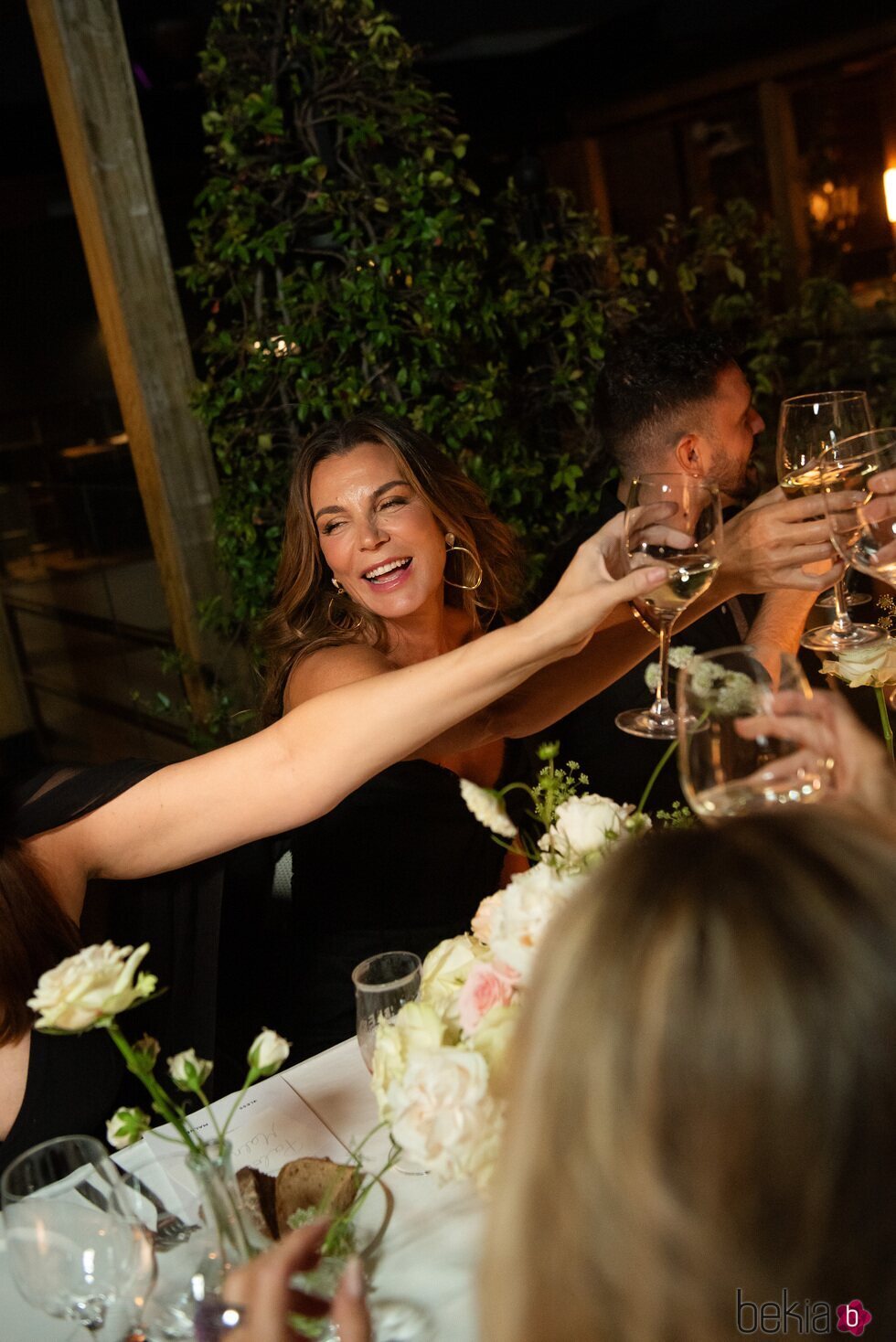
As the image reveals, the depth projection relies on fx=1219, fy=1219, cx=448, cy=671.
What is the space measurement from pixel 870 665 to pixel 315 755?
2.43ft

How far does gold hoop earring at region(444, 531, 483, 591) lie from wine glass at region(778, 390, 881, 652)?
870mm

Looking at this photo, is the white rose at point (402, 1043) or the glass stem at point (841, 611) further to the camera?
the glass stem at point (841, 611)

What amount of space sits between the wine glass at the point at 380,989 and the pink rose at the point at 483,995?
0.95 ft

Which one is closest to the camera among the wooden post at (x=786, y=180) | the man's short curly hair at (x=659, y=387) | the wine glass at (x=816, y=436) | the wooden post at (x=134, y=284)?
the wine glass at (x=816, y=436)

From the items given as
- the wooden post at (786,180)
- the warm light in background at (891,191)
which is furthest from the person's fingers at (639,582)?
the wooden post at (786,180)

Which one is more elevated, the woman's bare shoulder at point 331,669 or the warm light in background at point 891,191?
the warm light in background at point 891,191

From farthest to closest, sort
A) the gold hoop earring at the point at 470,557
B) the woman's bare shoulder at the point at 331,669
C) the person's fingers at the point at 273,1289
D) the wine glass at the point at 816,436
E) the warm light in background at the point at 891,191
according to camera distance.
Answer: the warm light in background at the point at 891,191, the gold hoop earring at the point at 470,557, the woman's bare shoulder at the point at 331,669, the wine glass at the point at 816,436, the person's fingers at the point at 273,1289

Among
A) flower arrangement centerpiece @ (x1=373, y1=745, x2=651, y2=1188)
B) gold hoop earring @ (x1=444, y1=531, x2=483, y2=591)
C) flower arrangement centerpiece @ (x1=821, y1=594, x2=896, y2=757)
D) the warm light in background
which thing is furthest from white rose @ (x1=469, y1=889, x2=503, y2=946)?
the warm light in background

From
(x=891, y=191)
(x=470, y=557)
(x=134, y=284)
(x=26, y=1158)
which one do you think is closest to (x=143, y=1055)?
(x=26, y=1158)

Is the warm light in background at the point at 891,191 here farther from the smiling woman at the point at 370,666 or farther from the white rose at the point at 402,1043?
the white rose at the point at 402,1043

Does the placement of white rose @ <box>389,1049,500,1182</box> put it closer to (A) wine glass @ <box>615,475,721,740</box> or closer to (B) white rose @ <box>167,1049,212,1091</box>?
(B) white rose @ <box>167,1049,212,1091</box>

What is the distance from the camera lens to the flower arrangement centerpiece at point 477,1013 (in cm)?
101

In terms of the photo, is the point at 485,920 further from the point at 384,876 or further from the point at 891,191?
the point at 891,191

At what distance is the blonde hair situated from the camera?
642 millimetres
